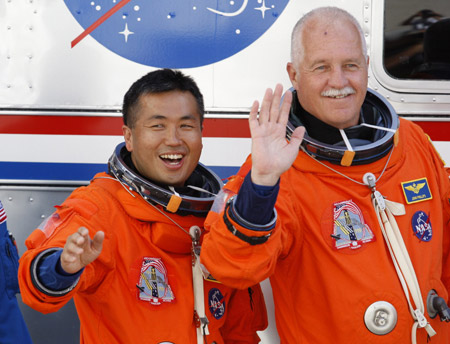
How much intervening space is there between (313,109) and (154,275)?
0.84 meters

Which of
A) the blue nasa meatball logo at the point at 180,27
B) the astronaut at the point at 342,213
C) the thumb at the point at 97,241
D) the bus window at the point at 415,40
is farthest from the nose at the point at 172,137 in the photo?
the bus window at the point at 415,40

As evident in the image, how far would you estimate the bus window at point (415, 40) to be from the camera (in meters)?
2.84

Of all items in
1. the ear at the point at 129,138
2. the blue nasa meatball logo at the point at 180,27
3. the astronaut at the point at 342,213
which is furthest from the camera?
the blue nasa meatball logo at the point at 180,27

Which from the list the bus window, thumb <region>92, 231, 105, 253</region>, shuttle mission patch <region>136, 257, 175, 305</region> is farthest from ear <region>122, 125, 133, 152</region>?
the bus window

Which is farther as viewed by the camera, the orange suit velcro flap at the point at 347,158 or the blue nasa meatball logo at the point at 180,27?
the blue nasa meatball logo at the point at 180,27

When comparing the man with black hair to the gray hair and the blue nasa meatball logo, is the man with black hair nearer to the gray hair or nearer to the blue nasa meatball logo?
the gray hair

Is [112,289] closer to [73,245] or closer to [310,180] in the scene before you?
[73,245]

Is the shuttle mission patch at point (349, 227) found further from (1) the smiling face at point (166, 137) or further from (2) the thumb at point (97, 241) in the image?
(2) the thumb at point (97, 241)

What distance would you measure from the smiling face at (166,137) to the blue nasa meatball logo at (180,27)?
2.31 feet

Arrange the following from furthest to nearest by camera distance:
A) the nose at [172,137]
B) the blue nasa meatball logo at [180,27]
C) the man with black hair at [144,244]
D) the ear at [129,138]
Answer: the blue nasa meatball logo at [180,27] < the ear at [129,138] < the nose at [172,137] < the man with black hair at [144,244]

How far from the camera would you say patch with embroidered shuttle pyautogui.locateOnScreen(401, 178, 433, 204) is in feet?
6.84

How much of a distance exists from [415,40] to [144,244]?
1.74 m

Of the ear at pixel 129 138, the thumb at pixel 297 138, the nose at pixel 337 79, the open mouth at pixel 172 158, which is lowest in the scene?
the open mouth at pixel 172 158

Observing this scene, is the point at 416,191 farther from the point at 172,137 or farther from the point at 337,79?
the point at 172,137
